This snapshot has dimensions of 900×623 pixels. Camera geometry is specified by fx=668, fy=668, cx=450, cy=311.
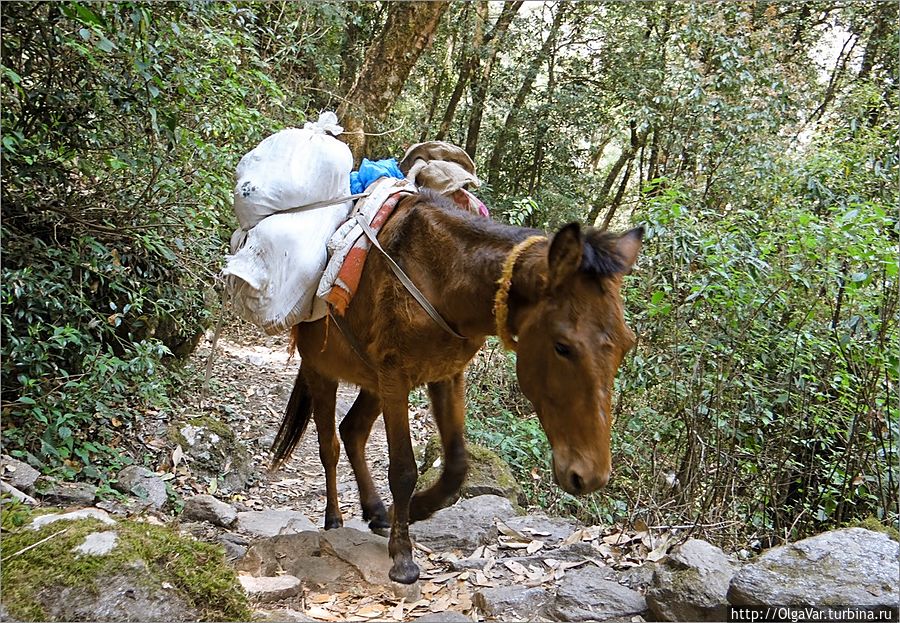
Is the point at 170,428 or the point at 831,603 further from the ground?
the point at 831,603

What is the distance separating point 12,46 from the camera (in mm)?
4637

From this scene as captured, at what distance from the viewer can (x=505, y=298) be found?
3.28 m

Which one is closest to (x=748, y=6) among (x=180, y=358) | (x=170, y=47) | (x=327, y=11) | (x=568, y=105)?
(x=568, y=105)

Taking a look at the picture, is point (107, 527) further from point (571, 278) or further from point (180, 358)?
point (180, 358)

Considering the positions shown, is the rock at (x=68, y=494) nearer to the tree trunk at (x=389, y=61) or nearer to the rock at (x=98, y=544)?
the rock at (x=98, y=544)

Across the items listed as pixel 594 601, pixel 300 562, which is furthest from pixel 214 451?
pixel 594 601

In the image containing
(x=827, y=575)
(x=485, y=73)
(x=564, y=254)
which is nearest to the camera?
(x=827, y=575)

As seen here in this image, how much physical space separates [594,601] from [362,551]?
4.85ft

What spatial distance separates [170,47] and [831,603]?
5.34 metres

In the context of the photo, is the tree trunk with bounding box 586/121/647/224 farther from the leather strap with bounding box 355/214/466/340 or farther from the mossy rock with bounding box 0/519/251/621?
the mossy rock with bounding box 0/519/251/621

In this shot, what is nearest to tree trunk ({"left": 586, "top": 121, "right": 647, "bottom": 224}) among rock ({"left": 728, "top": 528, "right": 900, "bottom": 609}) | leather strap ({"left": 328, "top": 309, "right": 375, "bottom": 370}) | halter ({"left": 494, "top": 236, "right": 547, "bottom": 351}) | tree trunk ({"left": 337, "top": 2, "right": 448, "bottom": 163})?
tree trunk ({"left": 337, "top": 2, "right": 448, "bottom": 163})

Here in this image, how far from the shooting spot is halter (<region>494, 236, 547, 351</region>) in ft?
10.8

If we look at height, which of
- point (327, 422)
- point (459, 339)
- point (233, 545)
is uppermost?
point (459, 339)

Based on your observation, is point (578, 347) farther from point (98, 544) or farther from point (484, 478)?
point (484, 478)
